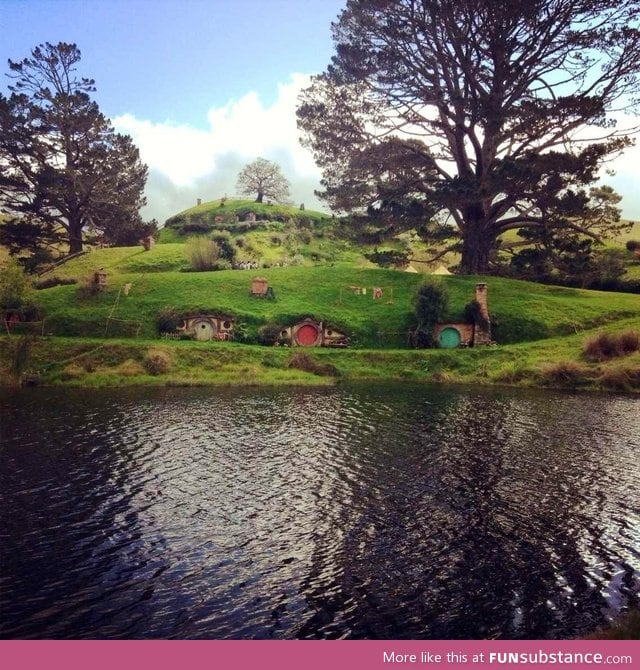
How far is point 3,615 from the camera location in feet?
38.3

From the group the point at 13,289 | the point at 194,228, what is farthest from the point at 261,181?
the point at 13,289

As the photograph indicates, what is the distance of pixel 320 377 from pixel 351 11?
48162 mm

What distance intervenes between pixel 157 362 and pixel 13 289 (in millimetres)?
19841

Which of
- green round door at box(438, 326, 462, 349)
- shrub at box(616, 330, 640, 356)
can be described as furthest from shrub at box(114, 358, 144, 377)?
shrub at box(616, 330, 640, 356)

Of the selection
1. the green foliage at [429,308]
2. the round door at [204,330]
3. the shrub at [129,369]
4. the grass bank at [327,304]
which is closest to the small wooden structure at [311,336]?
the grass bank at [327,304]

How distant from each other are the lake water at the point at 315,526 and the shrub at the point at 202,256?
49.6 metres

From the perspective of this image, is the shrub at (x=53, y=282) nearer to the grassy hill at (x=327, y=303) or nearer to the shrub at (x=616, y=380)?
the grassy hill at (x=327, y=303)

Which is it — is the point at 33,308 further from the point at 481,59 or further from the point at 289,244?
the point at 289,244

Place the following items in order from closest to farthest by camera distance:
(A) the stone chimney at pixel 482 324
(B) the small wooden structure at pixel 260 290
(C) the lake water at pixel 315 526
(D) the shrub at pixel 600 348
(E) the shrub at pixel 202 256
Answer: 1. (C) the lake water at pixel 315 526
2. (D) the shrub at pixel 600 348
3. (A) the stone chimney at pixel 482 324
4. (B) the small wooden structure at pixel 260 290
5. (E) the shrub at pixel 202 256

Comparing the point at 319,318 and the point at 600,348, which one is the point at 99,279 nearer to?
the point at 319,318

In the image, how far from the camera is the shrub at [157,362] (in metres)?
47.9

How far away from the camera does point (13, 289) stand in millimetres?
55406

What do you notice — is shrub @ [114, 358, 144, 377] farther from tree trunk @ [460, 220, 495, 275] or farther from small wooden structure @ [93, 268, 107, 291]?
tree trunk @ [460, 220, 495, 275]
